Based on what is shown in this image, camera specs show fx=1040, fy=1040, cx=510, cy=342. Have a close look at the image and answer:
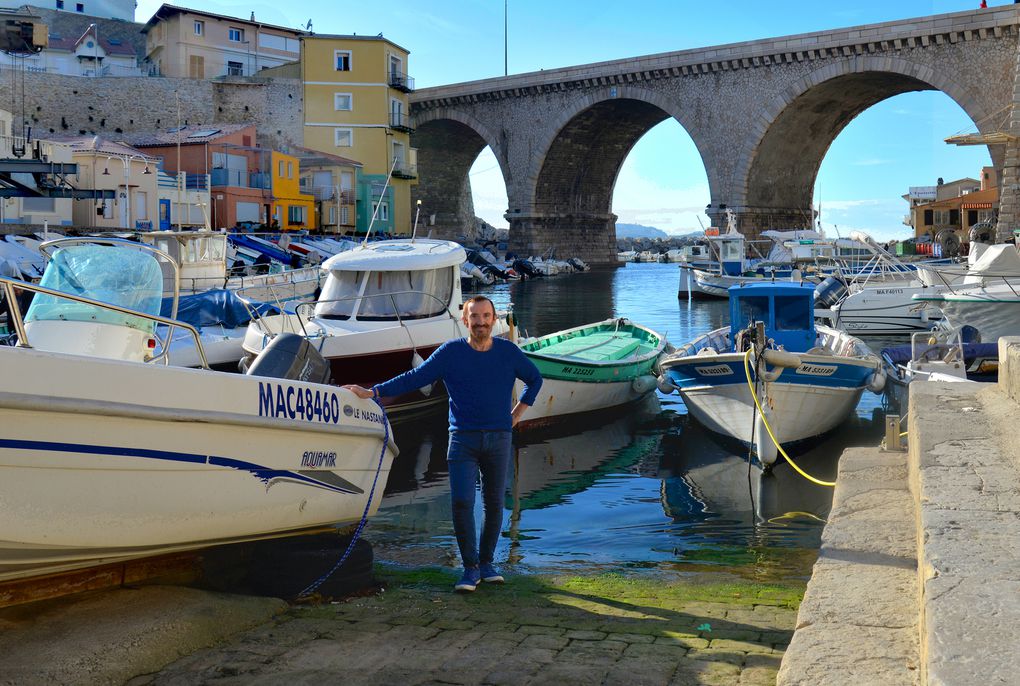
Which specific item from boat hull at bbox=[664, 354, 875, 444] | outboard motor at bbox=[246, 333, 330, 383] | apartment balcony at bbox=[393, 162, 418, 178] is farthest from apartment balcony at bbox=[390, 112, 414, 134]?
outboard motor at bbox=[246, 333, 330, 383]

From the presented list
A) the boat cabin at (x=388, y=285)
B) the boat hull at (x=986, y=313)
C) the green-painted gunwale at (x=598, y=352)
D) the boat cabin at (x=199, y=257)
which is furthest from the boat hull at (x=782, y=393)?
the boat cabin at (x=199, y=257)

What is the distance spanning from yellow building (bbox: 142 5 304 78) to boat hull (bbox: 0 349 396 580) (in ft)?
169

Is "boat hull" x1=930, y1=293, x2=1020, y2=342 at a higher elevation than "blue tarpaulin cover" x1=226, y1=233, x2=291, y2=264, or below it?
below

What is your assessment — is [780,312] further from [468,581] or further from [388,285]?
[468,581]

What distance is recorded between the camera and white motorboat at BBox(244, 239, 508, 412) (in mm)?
11453

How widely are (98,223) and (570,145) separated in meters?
28.7

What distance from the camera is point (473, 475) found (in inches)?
220

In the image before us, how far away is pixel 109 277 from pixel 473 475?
3198 mm

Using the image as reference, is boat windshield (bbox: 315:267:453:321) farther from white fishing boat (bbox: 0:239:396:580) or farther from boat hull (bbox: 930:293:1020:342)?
boat hull (bbox: 930:293:1020:342)

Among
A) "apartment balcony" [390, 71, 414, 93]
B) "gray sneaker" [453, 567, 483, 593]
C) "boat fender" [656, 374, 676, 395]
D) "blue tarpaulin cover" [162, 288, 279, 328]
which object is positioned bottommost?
"gray sneaker" [453, 567, 483, 593]

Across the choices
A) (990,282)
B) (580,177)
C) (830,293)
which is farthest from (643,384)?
(580,177)

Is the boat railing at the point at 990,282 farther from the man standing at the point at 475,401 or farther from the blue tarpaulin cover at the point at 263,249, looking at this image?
the blue tarpaulin cover at the point at 263,249

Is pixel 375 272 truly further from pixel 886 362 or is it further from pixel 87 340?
pixel 886 362

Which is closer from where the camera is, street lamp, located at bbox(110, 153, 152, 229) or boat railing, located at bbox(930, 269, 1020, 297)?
boat railing, located at bbox(930, 269, 1020, 297)
